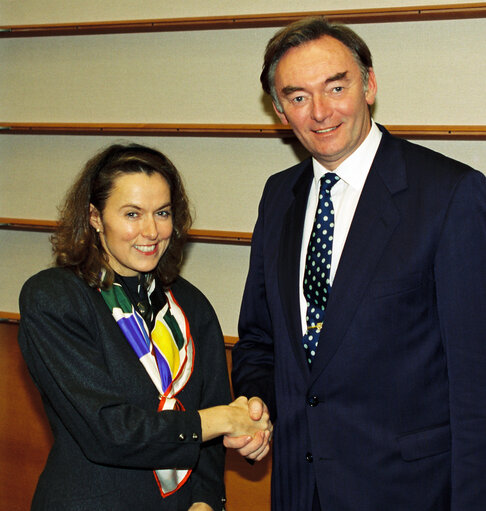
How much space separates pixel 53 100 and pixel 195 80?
0.79m

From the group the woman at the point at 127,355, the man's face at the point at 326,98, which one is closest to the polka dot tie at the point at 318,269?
the man's face at the point at 326,98

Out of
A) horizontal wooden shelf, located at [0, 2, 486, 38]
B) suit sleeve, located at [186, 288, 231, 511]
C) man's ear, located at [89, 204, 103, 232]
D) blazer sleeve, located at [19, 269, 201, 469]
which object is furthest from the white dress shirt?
horizontal wooden shelf, located at [0, 2, 486, 38]

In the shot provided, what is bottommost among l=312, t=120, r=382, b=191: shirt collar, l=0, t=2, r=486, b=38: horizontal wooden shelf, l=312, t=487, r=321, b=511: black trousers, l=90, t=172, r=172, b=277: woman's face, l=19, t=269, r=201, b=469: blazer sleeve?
l=312, t=487, r=321, b=511: black trousers

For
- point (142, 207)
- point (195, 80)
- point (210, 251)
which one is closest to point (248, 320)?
point (142, 207)

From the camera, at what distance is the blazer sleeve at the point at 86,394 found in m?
1.83

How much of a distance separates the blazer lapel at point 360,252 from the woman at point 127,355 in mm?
435

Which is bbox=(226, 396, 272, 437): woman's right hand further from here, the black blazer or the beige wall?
the beige wall

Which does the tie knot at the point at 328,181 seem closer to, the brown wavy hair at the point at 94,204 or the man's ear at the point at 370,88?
the man's ear at the point at 370,88

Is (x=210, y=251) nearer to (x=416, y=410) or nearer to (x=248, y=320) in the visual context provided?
(x=248, y=320)

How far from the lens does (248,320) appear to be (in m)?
2.27

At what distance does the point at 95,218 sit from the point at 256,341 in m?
0.64

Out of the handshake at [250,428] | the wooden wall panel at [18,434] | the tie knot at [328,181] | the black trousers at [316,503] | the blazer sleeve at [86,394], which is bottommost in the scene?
the wooden wall panel at [18,434]

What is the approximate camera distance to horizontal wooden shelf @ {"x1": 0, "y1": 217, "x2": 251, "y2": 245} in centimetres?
328

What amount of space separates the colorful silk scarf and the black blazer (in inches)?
1.0
